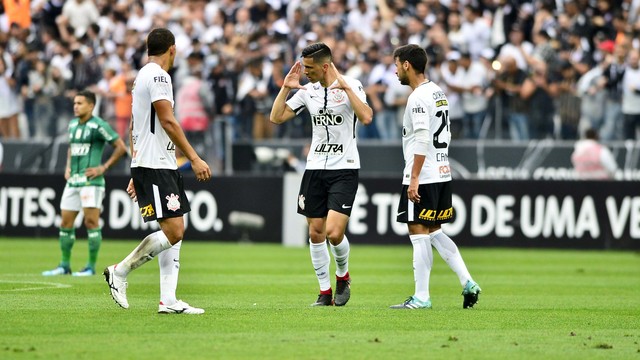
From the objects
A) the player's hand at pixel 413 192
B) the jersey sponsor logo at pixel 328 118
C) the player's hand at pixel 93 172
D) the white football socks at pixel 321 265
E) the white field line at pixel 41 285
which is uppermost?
the jersey sponsor logo at pixel 328 118

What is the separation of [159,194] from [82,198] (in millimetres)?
6389

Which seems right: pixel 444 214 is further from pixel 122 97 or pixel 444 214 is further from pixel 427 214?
pixel 122 97

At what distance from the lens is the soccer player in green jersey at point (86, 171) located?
1688 centimetres

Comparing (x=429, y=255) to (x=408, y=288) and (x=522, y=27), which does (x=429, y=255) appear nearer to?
(x=408, y=288)

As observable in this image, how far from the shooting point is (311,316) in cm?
1127

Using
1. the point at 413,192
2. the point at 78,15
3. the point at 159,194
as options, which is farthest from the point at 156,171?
the point at 78,15

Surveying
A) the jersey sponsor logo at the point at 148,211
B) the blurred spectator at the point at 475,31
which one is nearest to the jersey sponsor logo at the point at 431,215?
the jersey sponsor logo at the point at 148,211

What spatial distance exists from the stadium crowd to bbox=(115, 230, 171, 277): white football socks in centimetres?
1378

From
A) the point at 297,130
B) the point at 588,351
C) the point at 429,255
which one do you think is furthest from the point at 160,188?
the point at 297,130

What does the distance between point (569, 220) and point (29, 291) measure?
1355cm

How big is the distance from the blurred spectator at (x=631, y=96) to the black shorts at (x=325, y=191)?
12097 millimetres

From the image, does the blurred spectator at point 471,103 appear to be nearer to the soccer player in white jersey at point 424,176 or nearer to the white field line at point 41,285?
the white field line at point 41,285

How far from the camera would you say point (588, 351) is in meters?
9.20

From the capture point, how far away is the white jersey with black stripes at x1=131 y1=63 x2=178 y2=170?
35.6ft
